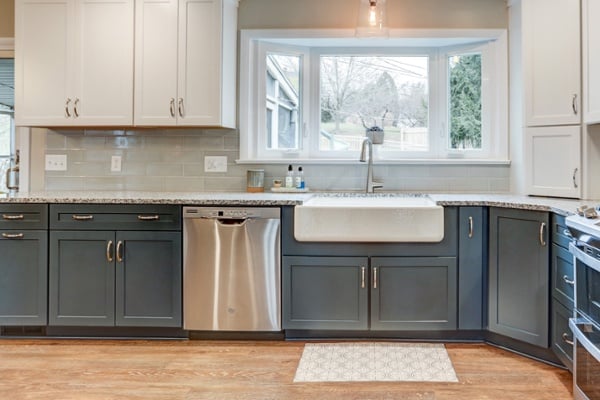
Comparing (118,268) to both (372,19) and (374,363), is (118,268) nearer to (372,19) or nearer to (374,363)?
(374,363)

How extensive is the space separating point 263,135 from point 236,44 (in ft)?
2.24

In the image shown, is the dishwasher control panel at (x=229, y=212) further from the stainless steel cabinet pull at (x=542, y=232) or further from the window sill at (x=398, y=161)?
the stainless steel cabinet pull at (x=542, y=232)

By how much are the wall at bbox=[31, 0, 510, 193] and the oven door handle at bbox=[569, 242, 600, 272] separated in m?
1.41

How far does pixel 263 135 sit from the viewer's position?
3518 millimetres

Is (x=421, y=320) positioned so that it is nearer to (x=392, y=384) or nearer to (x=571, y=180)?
(x=392, y=384)

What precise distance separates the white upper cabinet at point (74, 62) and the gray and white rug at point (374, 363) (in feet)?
6.42

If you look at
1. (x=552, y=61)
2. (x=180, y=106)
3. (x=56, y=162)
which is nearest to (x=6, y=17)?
(x=56, y=162)

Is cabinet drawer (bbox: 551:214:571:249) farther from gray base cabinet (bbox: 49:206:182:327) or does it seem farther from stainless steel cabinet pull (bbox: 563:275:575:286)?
gray base cabinet (bbox: 49:206:182:327)

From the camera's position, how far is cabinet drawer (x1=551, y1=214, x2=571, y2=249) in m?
2.20

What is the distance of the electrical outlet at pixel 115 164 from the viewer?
3484mm

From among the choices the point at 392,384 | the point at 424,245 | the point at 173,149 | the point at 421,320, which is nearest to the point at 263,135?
the point at 173,149

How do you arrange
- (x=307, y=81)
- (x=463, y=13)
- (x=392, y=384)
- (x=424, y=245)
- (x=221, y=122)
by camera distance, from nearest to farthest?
(x=392, y=384)
(x=424, y=245)
(x=221, y=122)
(x=463, y=13)
(x=307, y=81)

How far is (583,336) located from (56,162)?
11.4 ft

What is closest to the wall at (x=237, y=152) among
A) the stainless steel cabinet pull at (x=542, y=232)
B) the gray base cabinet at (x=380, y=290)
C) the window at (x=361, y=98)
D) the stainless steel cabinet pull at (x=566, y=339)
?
the window at (x=361, y=98)
